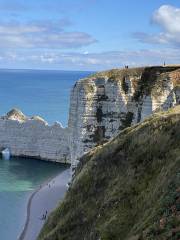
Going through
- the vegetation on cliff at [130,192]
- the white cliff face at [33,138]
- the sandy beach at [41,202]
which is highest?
the vegetation on cliff at [130,192]

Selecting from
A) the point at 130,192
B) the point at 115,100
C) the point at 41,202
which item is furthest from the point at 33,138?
the point at 130,192

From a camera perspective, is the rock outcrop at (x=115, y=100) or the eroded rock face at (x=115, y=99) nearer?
the rock outcrop at (x=115, y=100)

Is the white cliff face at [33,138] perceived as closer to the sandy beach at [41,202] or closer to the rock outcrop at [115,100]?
the sandy beach at [41,202]

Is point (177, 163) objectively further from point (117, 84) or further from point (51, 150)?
point (51, 150)

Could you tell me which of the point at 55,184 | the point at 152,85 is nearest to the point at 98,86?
the point at 152,85

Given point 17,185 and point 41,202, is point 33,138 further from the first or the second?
point 41,202

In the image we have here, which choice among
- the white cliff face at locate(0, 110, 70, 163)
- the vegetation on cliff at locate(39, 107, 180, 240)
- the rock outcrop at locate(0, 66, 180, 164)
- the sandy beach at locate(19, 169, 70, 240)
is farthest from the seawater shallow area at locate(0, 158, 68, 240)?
the vegetation on cliff at locate(39, 107, 180, 240)

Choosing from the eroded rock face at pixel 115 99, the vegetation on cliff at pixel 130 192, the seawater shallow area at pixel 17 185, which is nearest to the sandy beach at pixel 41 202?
the seawater shallow area at pixel 17 185
